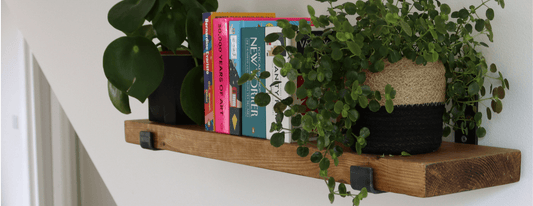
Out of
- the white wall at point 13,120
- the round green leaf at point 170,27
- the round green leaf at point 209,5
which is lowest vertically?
the white wall at point 13,120

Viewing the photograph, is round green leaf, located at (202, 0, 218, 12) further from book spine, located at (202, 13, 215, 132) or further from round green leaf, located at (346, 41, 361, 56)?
round green leaf, located at (346, 41, 361, 56)

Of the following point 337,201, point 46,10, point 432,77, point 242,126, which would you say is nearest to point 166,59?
point 242,126

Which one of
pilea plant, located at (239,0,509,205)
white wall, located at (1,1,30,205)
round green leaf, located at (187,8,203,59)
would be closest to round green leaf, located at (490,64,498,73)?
pilea plant, located at (239,0,509,205)

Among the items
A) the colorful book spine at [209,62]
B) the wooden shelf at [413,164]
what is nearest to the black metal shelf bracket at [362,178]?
the wooden shelf at [413,164]

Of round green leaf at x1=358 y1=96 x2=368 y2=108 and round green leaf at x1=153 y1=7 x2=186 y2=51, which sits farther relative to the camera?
round green leaf at x1=153 y1=7 x2=186 y2=51

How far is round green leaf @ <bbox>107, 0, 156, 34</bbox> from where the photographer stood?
2.98 ft

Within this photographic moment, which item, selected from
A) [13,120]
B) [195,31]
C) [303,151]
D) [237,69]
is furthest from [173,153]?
[13,120]

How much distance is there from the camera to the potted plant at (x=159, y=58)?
932mm

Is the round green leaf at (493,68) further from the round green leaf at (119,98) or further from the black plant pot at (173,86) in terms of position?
the round green leaf at (119,98)

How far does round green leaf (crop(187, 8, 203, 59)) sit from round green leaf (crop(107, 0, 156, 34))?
106mm

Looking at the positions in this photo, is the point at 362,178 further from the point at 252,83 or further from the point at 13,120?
the point at 13,120

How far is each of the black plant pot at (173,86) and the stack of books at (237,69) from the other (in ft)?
0.52

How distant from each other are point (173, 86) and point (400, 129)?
0.65 metres

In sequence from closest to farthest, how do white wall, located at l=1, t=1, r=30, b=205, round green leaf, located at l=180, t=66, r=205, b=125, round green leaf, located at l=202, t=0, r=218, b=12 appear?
round green leaf, located at l=180, t=66, r=205, b=125 < round green leaf, located at l=202, t=0, r=218, b=12 < white wall, located at l=1, t=1, r=30, b=205
